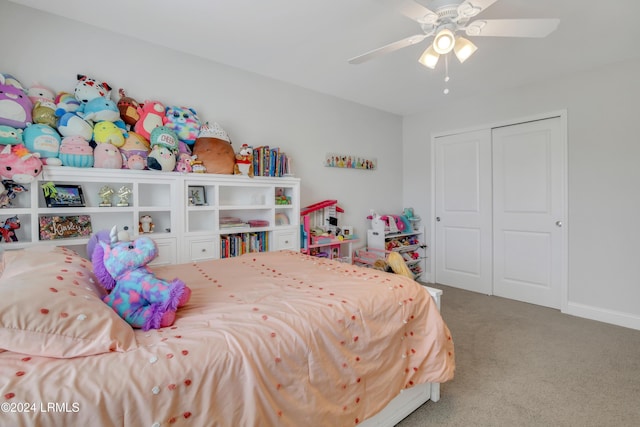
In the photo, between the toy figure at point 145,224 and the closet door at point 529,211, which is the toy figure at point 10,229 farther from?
the closet door at point 529,211

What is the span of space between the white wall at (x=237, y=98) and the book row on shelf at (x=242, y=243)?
76 centimetres

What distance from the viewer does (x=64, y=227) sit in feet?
6.56

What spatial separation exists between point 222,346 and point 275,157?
2.19m

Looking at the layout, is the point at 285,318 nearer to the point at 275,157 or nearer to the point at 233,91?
the point at 275,157

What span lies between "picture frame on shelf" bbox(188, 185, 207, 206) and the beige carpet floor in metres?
2.16

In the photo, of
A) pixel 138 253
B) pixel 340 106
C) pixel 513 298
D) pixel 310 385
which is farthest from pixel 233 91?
pixel 513 298

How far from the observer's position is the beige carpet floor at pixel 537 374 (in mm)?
1613

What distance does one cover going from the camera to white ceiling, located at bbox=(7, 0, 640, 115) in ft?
6.32

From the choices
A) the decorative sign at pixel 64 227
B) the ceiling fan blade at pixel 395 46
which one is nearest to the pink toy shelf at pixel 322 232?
the ceiling fan blade at pixel 395 46

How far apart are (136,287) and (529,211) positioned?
3808 mm

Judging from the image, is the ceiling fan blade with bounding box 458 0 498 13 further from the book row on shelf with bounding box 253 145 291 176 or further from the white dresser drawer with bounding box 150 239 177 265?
the white dresser drawer with bounding box 150 239 177 265

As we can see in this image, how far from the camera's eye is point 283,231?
9.58 ft

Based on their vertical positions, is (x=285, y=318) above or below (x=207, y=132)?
below

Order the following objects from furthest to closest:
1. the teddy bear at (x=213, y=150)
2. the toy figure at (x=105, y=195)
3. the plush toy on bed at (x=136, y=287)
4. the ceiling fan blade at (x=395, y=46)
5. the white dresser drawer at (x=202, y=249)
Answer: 1. the teddy bear at (x=213, y=150)
2. the white dresser drawer at (x=202, y=249)
3. the toy figure at (x=105, y=195)
4. the ceiling fan blade at (x=395, y=46)
5. the plush toy on bed at (x=136, y=287)
